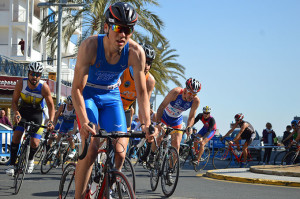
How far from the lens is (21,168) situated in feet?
28.1

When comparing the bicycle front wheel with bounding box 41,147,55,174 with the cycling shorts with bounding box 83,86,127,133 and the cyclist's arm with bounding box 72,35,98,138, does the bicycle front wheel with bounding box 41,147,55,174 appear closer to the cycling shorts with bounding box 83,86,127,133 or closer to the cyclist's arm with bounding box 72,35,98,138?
the cycling shorts with bounding box 83,86,127,133

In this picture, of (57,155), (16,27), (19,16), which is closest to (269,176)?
(57,155)

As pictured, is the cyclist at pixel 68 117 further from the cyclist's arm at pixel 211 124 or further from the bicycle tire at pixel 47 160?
the cyclist's arm at pixel 211 124

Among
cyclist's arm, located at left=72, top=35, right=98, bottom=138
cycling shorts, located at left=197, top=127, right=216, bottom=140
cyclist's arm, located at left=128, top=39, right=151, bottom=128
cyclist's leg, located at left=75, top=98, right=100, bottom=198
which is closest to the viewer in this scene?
cyclist's arm, located at left=72, top=35, right=98, bottom=138

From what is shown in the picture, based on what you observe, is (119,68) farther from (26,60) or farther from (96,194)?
(26,60)

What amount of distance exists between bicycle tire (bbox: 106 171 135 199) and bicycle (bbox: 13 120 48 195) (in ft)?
15.3

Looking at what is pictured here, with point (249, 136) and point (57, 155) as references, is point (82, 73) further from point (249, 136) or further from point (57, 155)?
point (249, 136)

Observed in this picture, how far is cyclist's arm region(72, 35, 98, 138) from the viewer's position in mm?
4516

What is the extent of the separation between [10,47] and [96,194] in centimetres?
4120

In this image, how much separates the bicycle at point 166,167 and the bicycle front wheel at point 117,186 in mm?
4328

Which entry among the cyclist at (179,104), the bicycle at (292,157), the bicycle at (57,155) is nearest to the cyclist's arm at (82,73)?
the cyclist at (179,104)

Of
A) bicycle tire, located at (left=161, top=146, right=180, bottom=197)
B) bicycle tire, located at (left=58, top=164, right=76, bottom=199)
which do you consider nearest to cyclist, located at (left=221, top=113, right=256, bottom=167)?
bicycle tire, located at (left=161, top=146, right=180, bottom=197)

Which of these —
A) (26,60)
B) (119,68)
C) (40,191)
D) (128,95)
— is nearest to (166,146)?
(128,95)

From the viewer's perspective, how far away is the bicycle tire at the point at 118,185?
398 cm
